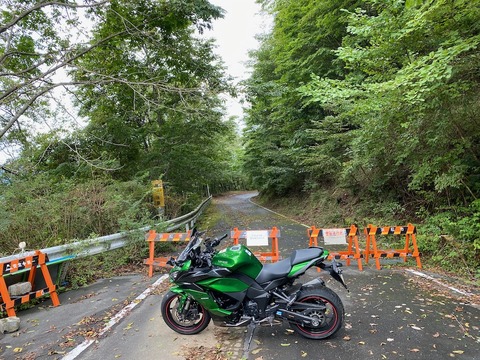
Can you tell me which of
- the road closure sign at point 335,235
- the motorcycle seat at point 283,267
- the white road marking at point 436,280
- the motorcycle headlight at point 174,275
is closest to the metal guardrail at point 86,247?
the motorcycle headlight at point 174,275

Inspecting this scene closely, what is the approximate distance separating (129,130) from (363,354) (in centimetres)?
1201

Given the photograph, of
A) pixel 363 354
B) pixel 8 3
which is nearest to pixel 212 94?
pixel 8 3

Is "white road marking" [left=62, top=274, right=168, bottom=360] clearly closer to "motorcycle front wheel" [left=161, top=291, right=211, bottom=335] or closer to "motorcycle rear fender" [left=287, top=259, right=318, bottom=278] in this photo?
"motorcycle front wheel" [left=161, top=291, right=211, bottom=335]

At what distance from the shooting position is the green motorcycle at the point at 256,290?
3.67 metres

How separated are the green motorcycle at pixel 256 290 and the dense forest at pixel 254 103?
3720 mm

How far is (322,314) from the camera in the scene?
3670mm

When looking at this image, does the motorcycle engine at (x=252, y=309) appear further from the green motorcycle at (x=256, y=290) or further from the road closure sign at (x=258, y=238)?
the road closure sign at (x=258, y=238)

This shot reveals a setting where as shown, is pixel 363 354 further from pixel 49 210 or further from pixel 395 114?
pixel 49 210

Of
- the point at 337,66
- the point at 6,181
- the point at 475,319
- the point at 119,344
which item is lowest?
the point at 475,319

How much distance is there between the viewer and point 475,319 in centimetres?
399

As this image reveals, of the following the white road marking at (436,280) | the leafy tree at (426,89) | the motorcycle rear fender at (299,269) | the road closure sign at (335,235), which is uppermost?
the leafy tree at (426,89)

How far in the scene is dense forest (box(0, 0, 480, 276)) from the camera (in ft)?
20.1

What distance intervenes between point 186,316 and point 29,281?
342 centimetres

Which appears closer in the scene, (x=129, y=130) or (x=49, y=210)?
(x=49, y=210)
